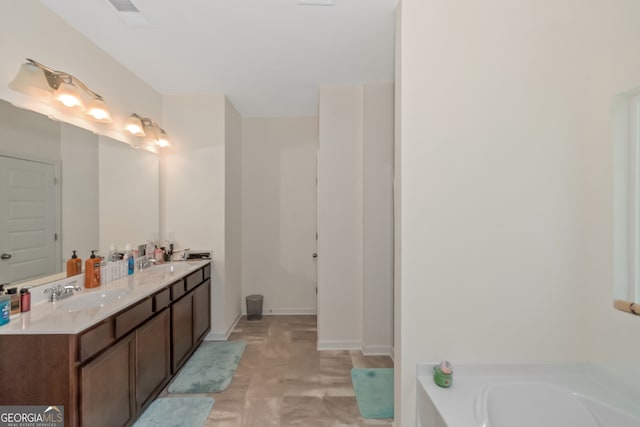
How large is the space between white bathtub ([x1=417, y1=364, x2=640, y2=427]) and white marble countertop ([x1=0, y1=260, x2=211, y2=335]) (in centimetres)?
186

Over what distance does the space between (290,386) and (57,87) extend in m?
2.77

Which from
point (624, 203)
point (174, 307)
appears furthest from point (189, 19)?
point (624, 203)

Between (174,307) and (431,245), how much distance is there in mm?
2130

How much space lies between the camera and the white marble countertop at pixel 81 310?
4.45ft

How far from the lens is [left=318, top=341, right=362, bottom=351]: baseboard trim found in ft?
9.75

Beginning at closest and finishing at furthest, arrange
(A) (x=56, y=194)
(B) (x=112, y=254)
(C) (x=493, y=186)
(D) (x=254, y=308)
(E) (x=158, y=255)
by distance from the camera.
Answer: (C) (x=493, y=186)
(A) (x=56, y=194)
(B) (x=112, y=254)
(E) (x=158, y=255)
(D) (x=254, y=308)

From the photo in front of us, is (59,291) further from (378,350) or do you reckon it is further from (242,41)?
(378,350)

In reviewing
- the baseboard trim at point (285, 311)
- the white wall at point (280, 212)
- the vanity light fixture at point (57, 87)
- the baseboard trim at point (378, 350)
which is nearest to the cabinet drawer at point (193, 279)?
the white wall at point (280, 212)

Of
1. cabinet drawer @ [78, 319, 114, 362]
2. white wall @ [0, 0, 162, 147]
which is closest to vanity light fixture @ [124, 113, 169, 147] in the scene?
white wall @ [0, 0, 162, 147]

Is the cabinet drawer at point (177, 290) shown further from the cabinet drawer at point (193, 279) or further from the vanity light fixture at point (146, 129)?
the vanity light fixture at point (146, 129)

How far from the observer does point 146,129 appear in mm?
2752

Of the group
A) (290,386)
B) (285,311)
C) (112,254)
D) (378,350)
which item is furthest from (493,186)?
(285,311)

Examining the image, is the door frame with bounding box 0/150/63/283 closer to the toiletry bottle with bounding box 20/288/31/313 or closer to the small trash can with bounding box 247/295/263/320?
the toiletry bottle with bounding box 20/288/31/313

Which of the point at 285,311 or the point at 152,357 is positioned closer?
the point at 152,357
